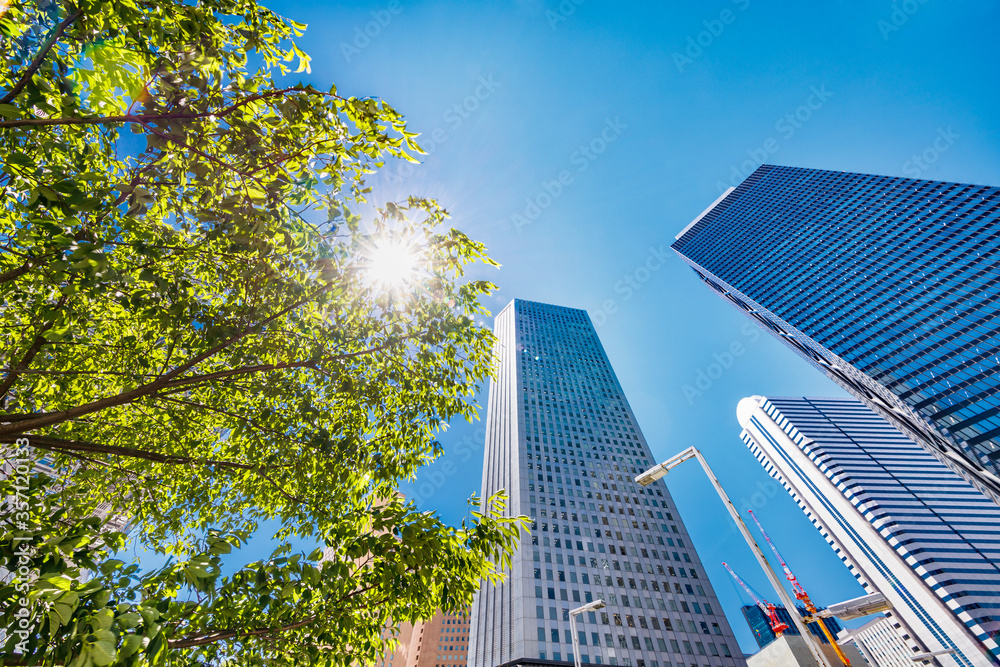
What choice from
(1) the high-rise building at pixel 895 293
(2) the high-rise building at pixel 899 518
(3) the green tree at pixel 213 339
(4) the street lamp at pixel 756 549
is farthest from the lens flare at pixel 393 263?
(2) the high-rise building at pixel 899 518

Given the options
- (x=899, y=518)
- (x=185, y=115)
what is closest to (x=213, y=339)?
(x=185, y=115)

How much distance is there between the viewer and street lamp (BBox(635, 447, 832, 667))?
789cm

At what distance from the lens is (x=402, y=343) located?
7316mm

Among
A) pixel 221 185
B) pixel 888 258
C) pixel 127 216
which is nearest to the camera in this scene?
pixel 127 216

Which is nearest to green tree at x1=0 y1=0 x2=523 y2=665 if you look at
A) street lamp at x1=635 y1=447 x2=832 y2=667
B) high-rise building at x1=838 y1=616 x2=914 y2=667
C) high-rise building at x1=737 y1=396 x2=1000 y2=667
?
street lamp at x1=635 y1=447 x2=832 y2=667

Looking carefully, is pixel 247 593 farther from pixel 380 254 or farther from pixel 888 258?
pixel 888 258

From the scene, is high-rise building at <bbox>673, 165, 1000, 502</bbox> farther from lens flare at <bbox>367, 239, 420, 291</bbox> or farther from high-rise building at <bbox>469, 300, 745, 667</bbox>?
lens flare at <bbox>367, 239, 420, 291</bbox>

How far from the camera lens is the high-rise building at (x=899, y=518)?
10312 centimetres

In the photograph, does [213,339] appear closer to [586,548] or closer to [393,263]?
[393,263]

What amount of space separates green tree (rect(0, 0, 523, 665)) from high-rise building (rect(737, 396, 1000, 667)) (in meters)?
120

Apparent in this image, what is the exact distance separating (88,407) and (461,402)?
486 centimetres

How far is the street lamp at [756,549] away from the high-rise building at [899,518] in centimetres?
11100

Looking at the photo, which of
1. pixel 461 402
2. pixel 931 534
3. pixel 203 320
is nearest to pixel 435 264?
pixel 461 402

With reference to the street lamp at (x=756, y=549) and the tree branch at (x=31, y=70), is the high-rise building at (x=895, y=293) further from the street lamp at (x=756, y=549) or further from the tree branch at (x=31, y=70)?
the tree branch at (x=31, y=70)
